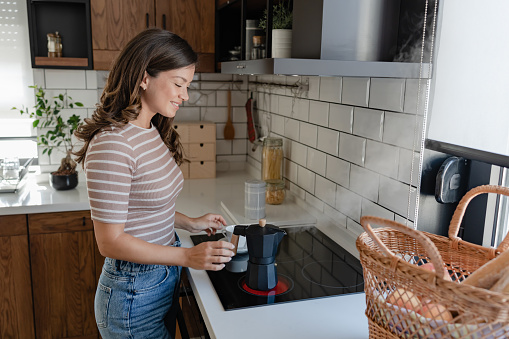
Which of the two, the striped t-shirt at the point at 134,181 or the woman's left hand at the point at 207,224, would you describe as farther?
the woman's left hand at the point at 207,224

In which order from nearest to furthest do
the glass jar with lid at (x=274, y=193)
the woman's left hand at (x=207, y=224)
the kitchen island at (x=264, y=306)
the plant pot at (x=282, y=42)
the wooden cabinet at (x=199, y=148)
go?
Result: the kitchen island at (x=264, y=306) → the plant pot at (x=282, y=42) → the woman's left hand at (x=207, y=224) → the glass jar with lid at (x=274, y=193) → the wooden cabinet at (x=199, y=148)

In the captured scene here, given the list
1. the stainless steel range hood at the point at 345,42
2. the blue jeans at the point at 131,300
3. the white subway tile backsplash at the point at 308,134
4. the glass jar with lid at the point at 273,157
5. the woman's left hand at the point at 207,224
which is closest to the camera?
the stainless steel range hood at the point at 345,42

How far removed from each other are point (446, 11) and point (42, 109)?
7.24 ft

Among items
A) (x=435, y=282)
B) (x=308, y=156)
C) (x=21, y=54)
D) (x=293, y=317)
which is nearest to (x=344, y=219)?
(x=308, y=156)

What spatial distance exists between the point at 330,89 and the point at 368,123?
1.11 feet

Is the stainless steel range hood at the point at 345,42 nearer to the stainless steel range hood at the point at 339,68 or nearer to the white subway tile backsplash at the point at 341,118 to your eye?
the stainless steel range hood at the point at 339,68

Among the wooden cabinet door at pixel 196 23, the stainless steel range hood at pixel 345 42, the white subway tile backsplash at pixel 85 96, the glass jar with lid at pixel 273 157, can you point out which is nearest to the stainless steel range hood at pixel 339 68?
the stainless steel range hood at pixel 345 42

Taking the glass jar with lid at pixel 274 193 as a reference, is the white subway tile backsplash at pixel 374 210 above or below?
above

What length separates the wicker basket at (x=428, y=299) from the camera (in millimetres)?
713

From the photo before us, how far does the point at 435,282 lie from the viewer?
2.47 feet

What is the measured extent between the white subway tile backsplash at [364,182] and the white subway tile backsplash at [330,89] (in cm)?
31

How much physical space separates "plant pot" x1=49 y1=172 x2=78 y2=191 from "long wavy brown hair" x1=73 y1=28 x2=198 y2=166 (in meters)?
1.25

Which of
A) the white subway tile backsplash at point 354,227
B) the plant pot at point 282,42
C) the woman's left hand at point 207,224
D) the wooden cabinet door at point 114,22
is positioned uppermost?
the wooden cabinet door at point 114,22

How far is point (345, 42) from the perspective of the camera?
1386 millimetres
